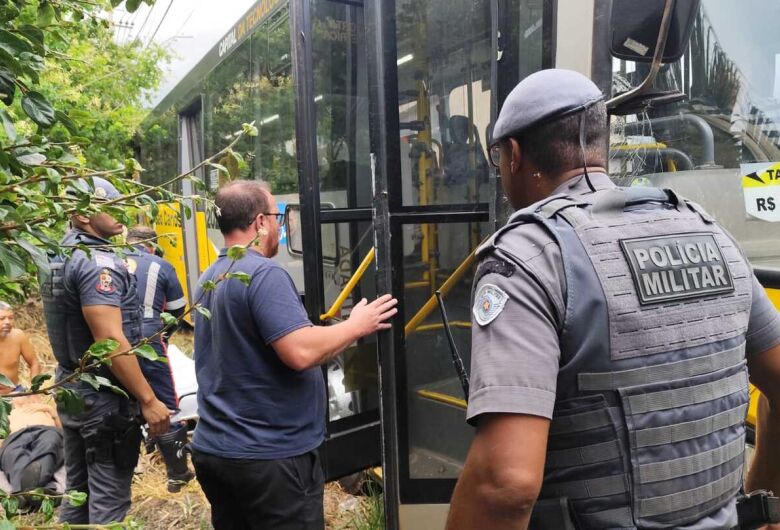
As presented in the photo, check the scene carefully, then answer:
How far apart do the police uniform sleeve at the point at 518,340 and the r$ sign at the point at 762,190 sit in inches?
39.0

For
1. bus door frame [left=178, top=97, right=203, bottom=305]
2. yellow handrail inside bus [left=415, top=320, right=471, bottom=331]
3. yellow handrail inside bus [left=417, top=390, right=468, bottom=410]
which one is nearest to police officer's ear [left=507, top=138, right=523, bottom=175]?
Result: yellow handrail inside bus [left=415, top=320, right=471, bottom=331]

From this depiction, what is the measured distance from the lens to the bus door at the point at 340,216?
107 inches

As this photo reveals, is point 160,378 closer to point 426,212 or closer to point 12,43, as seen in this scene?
point 426,212

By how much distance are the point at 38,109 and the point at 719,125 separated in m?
1.78

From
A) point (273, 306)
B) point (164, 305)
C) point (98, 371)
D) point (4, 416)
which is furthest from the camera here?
point (164, 305)

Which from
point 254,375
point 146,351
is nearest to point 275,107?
point 254,375

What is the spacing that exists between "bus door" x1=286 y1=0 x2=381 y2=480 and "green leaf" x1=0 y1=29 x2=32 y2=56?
5.12ft

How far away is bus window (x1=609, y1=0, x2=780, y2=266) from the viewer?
→ 5.71 feet

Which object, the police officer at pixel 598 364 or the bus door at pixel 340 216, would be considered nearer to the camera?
the police officer at pixel 598 364

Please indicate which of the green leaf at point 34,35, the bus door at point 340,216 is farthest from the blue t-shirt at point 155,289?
the green leaf at point 34,35

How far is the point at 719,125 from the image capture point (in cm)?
182

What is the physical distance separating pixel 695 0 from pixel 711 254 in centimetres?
63

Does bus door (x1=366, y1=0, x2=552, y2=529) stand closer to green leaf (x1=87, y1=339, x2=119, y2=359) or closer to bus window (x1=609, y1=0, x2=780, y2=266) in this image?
bus window (x1=609, y1=0, x2=780, y2=266)

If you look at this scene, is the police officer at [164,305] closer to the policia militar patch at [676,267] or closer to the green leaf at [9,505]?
the green leaf at [9,505]
